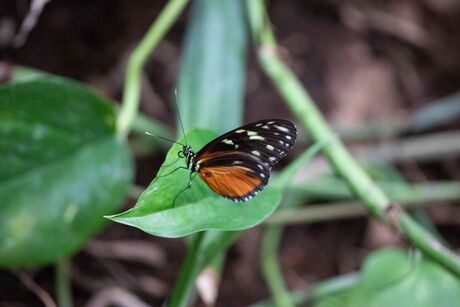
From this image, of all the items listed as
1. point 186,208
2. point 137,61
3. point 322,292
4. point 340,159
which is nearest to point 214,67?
point 137,61

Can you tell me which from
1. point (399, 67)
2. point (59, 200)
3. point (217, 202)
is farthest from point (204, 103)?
point (399, 67)

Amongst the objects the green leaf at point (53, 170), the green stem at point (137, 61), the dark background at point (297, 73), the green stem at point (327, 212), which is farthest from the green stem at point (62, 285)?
the green stem at point (327, 212)

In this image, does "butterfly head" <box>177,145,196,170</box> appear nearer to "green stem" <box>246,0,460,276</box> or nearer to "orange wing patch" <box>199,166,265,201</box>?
"orange wing patch" <box>199,166,265,201</box>

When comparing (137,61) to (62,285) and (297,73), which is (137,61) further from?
(297,73)

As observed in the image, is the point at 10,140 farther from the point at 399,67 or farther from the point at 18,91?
the point at 399,67

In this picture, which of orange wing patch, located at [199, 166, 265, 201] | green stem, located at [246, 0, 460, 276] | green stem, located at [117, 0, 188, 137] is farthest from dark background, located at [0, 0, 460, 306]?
orange wing patch, located at [199, 166, 265, 201]
